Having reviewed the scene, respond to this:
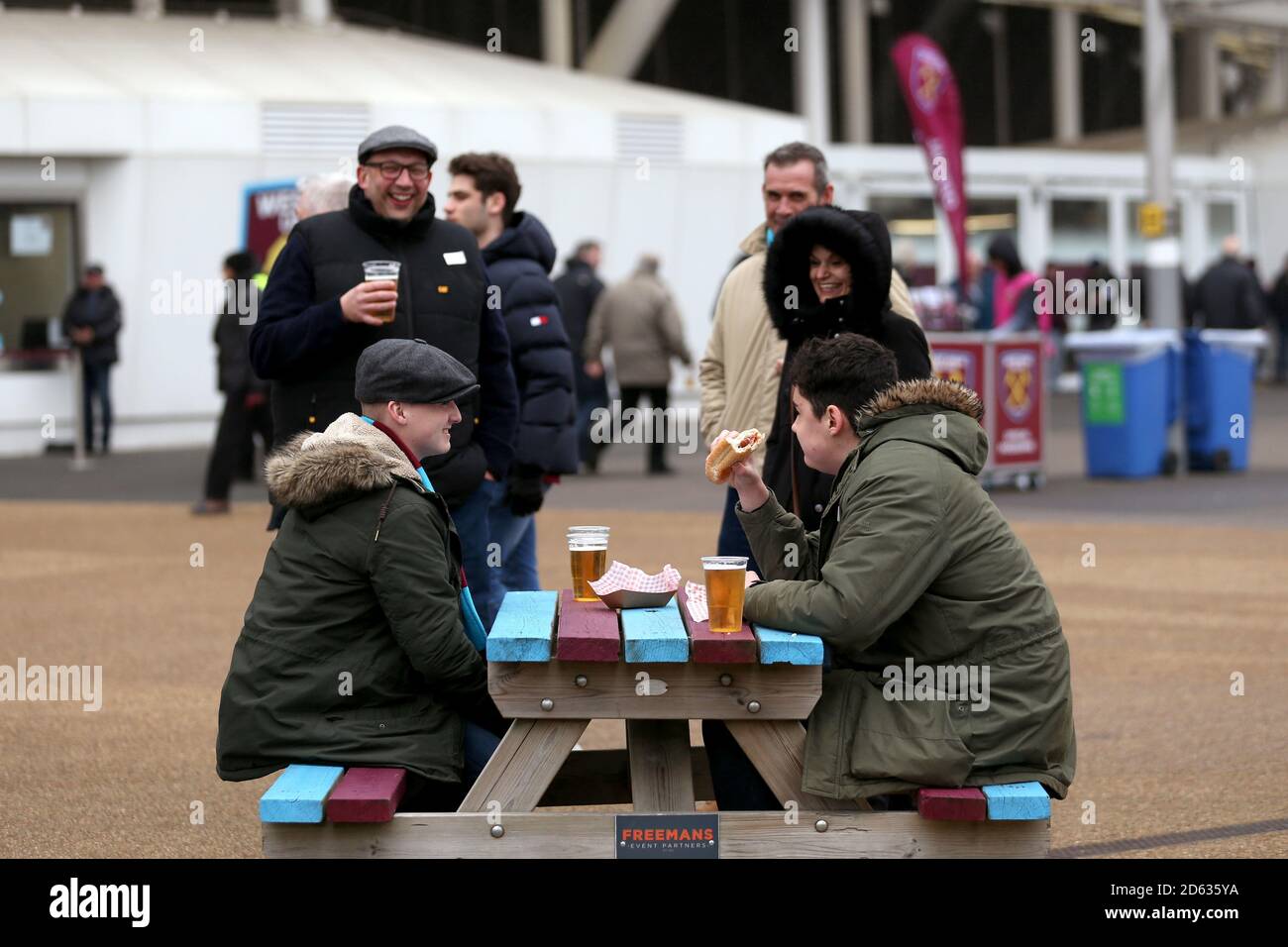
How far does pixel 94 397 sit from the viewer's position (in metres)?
20.3

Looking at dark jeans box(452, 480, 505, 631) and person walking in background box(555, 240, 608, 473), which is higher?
person walking in background box(555, 240, 608, 473)

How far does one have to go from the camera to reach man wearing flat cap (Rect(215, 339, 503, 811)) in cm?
415

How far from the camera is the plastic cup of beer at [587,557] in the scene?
15.0ft

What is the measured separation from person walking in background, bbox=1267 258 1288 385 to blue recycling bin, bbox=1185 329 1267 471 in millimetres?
12249

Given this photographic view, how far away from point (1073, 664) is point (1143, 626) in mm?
1109

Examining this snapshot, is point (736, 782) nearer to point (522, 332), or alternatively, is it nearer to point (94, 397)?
point (522, 332)

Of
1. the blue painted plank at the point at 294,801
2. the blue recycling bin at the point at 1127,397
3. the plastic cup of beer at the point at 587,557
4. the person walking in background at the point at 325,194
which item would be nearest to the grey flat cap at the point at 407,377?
the plastic cup of beer at the point at 587,557

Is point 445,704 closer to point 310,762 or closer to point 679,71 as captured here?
point 310,762

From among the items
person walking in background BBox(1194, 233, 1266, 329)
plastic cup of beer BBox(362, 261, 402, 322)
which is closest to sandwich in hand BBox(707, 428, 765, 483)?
plastic cup of beer BBox(362, 261, 402, 322)

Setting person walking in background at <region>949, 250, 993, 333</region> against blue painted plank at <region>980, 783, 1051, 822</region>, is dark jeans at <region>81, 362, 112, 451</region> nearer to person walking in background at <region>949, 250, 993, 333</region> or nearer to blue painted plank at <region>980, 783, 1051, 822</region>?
person walking in background at <region>949, 250, 993, 333</region>

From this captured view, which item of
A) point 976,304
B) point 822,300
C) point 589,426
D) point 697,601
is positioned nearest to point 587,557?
point 697,601

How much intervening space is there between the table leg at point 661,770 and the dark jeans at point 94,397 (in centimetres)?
1640

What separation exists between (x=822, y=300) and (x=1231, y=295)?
20043 mm
